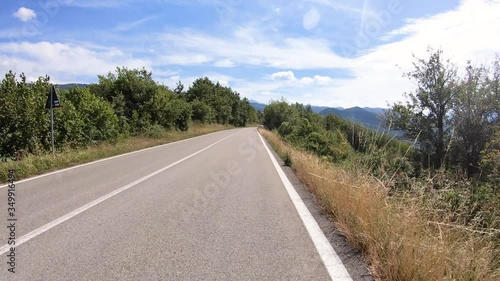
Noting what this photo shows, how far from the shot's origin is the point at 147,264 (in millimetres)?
3416

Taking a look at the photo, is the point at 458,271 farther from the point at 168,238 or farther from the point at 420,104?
the point at 420,104

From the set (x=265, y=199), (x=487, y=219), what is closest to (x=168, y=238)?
(x=265, y=199)

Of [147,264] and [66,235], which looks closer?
[147,264]

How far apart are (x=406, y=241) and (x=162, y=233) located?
2.89m

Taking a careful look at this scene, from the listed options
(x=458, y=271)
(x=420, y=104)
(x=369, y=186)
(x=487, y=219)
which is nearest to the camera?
(x=458, y=271)

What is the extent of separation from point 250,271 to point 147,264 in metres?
1.05

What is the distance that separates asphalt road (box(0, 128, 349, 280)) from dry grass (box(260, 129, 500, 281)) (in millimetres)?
423

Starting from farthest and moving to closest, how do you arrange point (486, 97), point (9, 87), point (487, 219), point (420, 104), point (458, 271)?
point (420, 104)
point (486, 97)
point (9, 87)
point (487, 219)
point (458, 271)

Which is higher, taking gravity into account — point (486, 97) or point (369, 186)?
point (486, 97)

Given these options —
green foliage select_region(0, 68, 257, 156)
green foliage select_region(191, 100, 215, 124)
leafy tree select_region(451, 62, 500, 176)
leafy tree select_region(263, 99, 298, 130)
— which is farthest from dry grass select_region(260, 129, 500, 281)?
leafy tree select_region(263, 99, 298, 130)

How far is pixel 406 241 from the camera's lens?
3459 millimetres

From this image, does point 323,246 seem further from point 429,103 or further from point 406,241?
point 429,103

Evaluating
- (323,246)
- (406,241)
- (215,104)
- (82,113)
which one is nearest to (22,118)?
(82,113)

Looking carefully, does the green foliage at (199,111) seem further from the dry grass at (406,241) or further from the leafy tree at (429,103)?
the dry grass at (406,241)
